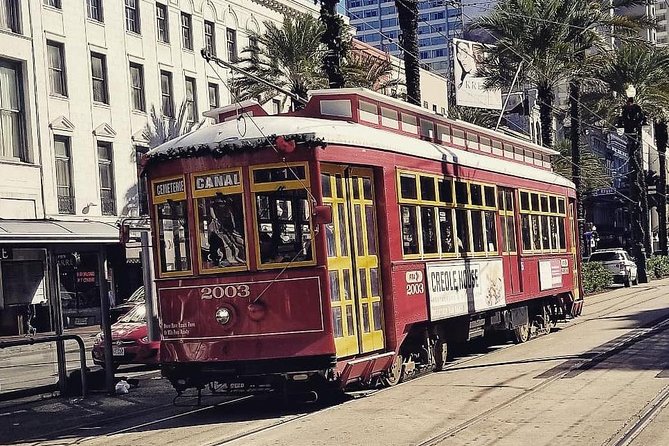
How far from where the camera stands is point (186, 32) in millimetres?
42469

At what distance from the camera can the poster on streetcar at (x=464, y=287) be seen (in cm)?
1450

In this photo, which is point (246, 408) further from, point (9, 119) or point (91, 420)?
point (9, 119)

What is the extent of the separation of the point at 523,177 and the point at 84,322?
40.7ft

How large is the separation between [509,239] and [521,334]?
267 cm

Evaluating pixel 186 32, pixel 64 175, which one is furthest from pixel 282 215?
pixel 186 32

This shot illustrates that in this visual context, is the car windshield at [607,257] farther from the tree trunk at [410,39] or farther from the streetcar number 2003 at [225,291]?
the streetcar number 2003 at [225,291]

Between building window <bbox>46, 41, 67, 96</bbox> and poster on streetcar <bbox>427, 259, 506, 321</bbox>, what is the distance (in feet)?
72.0

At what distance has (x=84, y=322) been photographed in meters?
26.0

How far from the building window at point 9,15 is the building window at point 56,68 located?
1.47 metres

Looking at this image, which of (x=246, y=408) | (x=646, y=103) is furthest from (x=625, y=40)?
(x=246, y=408)

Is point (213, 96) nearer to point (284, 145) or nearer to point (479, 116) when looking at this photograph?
point (479, 116)

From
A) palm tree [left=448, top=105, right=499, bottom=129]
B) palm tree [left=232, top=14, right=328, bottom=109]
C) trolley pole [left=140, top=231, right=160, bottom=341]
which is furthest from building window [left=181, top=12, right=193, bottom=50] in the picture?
trolley pole [left=140, top=231, right=160, bottom=341]

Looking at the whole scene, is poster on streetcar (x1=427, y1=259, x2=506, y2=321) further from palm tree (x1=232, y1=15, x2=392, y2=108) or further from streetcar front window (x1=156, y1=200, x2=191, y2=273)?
palm tree (x1=232, y1=15, x2=392, y2=108)

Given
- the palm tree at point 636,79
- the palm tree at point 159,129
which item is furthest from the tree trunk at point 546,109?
the palm tree at point 159,129
